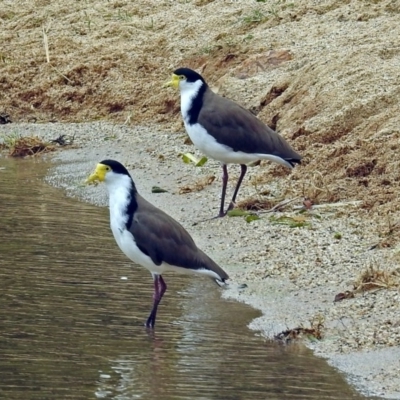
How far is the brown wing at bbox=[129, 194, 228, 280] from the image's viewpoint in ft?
27.4

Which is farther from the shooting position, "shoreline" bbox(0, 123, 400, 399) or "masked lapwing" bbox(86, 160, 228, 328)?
"masked lapwing" bbox(86, 160, 228, 328)

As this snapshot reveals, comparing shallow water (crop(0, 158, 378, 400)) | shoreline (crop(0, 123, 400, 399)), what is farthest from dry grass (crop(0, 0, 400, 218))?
shallow water (crop(0, 158, 378, 400))

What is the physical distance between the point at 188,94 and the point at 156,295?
3.55 m

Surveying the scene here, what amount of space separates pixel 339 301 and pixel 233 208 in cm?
302

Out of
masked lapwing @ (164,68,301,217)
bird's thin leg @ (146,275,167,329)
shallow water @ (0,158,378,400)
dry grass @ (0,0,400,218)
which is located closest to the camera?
shallow water @ (0,158,378,400)

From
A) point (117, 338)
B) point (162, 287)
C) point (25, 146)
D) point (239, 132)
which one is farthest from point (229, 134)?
point (25, 146)

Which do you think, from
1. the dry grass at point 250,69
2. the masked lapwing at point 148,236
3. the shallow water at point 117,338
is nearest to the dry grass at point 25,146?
the dry grass at point 250,69

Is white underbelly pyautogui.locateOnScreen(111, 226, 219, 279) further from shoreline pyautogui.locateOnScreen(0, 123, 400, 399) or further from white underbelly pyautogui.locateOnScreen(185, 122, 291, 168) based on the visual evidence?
white underbelly pyautogui.locateOnScreen(185, 122, 291, 168)

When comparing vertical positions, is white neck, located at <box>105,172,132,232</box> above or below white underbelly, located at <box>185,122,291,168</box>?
above

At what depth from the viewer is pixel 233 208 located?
11328mm

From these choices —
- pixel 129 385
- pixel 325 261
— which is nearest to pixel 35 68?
pixel 325 261

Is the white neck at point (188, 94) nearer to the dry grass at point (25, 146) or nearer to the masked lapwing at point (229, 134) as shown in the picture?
the masked lapwing at point (229, 134)

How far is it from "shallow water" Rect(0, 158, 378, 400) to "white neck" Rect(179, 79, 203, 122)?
1512 millimetres

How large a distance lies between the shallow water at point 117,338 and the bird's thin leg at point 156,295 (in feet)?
0.26
